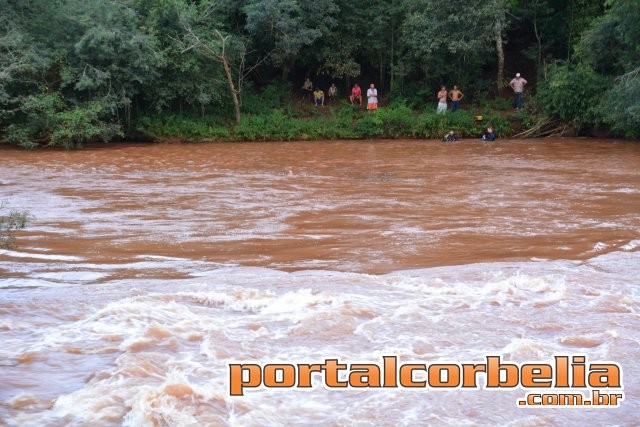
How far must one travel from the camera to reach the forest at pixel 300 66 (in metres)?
25.0

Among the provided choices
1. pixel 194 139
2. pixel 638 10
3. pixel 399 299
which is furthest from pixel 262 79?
pixel 399 299

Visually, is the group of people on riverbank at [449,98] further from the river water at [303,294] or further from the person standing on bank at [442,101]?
the river water at [303,294]

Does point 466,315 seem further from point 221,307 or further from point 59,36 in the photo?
point 59,36

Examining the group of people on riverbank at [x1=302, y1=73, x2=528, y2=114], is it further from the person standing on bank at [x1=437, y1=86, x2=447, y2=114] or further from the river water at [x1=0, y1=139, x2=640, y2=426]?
the river water at [x1=0, y1=139, x2=640, y2=426]

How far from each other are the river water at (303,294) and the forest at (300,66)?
9.96 metres

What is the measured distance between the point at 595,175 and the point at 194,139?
50.0ft

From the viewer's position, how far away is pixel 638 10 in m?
21.9

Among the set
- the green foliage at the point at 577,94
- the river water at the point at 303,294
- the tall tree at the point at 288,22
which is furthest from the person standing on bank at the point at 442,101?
Result: the river water at the point at 303,294

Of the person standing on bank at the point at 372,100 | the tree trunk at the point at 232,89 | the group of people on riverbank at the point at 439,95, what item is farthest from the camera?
the person standing on bank at the point at 372,100

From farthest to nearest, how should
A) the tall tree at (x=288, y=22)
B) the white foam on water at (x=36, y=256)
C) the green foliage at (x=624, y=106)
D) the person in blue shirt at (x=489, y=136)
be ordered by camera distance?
the tall tree at (x=288, y=22)
the person in blue shirt at (x=489, y=136)
the green foliage at (x=624, y=106)
the white foam on water at (x=36, y=256)

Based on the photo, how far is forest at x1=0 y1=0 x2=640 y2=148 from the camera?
81.9 ft

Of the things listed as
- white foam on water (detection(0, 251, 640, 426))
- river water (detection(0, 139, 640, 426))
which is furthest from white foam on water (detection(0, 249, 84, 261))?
white foam on water (detection(0, 251, 640, 426))

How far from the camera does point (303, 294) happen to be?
7.72 meters

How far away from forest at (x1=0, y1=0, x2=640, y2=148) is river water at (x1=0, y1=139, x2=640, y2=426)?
9959mm
